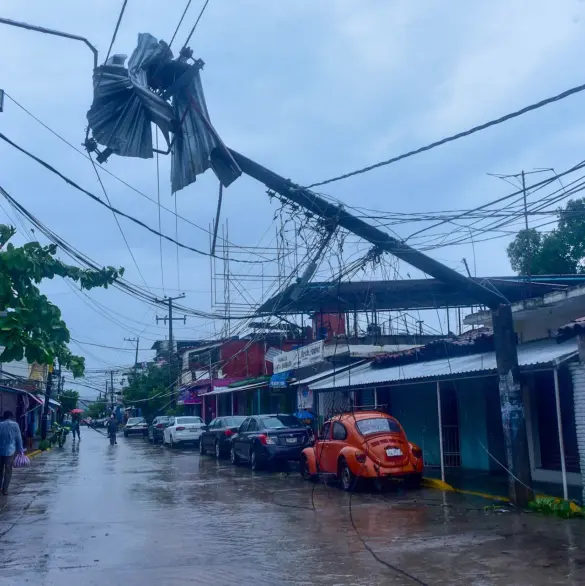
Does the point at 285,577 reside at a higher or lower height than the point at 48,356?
lower

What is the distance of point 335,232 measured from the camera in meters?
12.7

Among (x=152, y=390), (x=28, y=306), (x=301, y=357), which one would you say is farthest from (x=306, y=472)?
(x=152, y=390)

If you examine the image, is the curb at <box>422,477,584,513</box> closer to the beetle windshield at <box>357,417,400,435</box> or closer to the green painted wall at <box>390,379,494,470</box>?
the beetle windshield at <box>357,417,400,435</box>

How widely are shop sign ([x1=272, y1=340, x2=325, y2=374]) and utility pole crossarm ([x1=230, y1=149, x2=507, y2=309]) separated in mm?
15095

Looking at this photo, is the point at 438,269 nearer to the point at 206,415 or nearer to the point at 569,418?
the point at 569,418

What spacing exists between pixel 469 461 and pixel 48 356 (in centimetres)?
1245

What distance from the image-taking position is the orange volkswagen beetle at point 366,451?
587 inches

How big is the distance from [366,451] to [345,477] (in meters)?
0.87

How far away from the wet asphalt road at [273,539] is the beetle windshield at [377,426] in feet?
4.30

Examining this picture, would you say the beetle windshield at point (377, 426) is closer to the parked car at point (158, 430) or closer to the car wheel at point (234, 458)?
the car wheel at point (234, 458)

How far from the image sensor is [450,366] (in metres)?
16.3

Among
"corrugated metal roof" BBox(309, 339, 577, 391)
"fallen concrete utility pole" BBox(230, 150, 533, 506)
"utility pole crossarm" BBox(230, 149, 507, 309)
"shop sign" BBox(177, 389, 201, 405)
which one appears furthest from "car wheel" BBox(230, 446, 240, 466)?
"shop sign" BBox(177, 389, 201, 405)

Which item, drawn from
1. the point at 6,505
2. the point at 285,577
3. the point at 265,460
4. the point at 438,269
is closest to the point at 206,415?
the point at 265,460

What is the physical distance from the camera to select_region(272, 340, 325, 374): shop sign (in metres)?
28.0
